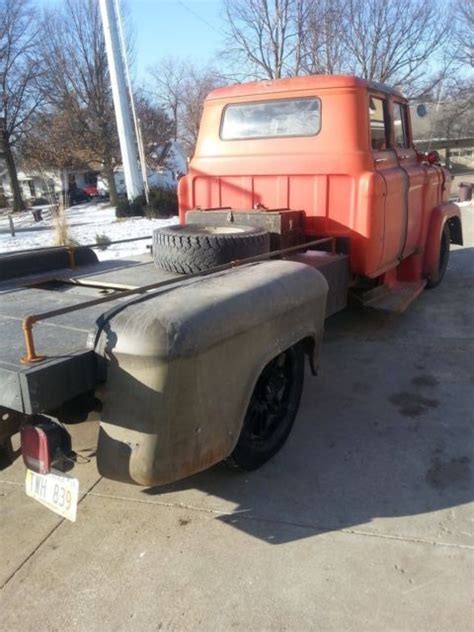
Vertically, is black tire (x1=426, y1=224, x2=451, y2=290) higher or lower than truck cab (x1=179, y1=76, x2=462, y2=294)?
lower

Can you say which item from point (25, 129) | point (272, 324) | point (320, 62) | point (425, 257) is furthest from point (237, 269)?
point (25, 129)

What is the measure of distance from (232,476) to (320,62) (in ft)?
66.3

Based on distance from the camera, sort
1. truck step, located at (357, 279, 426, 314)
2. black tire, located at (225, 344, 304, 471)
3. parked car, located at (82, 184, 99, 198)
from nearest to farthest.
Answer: black tire, located at (225, 344, 304, 471)
truck step, located at (357, 279, 426, 314)
parked car, located at (82, 184, 99, 198)

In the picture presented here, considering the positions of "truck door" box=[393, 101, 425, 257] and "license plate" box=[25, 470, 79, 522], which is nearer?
"license plate" box=[25, 470, 79, 522]

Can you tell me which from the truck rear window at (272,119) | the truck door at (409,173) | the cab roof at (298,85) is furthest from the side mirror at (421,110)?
the truck rear window at (272,119)

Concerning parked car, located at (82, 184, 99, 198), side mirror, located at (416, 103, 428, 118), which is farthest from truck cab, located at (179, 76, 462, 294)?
parked car, located at (82, 184, 99, 198)

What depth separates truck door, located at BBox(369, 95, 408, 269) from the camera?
477 centimetres

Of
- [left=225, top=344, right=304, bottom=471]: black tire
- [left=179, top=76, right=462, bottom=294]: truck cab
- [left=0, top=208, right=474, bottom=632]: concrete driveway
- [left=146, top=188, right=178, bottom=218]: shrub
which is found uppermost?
[left=179, top=76, right=462, bottom=294]: truck cab

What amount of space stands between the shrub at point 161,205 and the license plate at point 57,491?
1648 cm

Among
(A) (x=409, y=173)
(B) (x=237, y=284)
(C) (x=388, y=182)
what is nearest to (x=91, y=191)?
(A) (x=409, y=173)

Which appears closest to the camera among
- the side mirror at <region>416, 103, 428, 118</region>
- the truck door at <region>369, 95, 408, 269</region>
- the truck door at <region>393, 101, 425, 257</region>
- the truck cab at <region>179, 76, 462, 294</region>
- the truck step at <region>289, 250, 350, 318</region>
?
the truck step at <region>289, 250, 350, 318</region>

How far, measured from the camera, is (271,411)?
10.7ft

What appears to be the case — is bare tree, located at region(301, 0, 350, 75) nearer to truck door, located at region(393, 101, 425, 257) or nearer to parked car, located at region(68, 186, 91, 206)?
truck door, located at region(393, 101, 425, 257)

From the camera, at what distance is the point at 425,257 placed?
622cm
